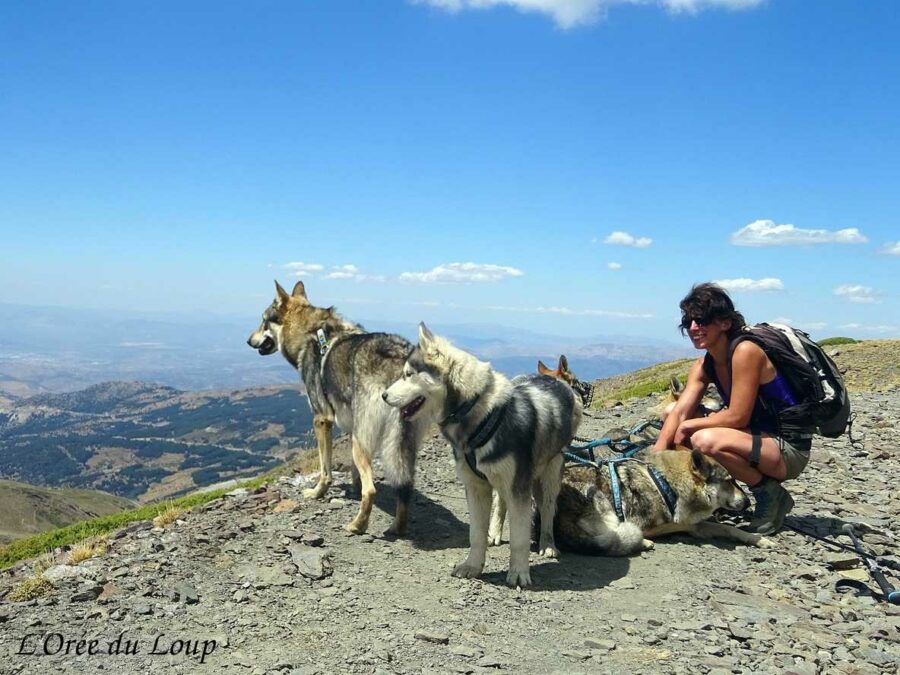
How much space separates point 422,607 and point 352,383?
3.70 metres

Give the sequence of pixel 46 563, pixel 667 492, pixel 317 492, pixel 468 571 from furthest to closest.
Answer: pixel 317 492
pixel 667 492
pixel 46 563
pixel 468 571

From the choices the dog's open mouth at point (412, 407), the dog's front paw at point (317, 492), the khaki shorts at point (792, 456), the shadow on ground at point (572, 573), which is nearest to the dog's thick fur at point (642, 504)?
the shadow on ground at point (572, 573)

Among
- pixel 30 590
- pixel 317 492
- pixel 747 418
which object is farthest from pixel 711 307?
pixel 30 590

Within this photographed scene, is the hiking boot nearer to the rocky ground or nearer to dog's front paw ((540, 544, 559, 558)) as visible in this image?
the rocky ground

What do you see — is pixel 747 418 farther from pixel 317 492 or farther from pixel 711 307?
pixel 317 492

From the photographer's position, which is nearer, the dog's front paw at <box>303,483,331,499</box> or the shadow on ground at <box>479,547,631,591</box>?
the shadow on ground at <box>479,547,631,591</box>

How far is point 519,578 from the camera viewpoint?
6719mm

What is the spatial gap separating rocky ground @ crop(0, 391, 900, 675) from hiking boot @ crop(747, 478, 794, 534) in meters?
0.22

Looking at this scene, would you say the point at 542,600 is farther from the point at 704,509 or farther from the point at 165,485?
the point at 165,485

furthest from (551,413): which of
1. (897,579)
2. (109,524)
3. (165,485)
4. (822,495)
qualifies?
(165,485)

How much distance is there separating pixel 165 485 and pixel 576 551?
470 ft

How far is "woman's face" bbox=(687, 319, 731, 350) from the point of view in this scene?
25.5ft

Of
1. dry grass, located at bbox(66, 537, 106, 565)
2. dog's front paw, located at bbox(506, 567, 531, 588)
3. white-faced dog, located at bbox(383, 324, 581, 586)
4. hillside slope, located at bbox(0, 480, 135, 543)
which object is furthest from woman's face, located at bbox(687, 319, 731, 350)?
hillside slope, located at bbox(0, 480, 135, 543)

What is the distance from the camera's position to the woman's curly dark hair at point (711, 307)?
302 inches
